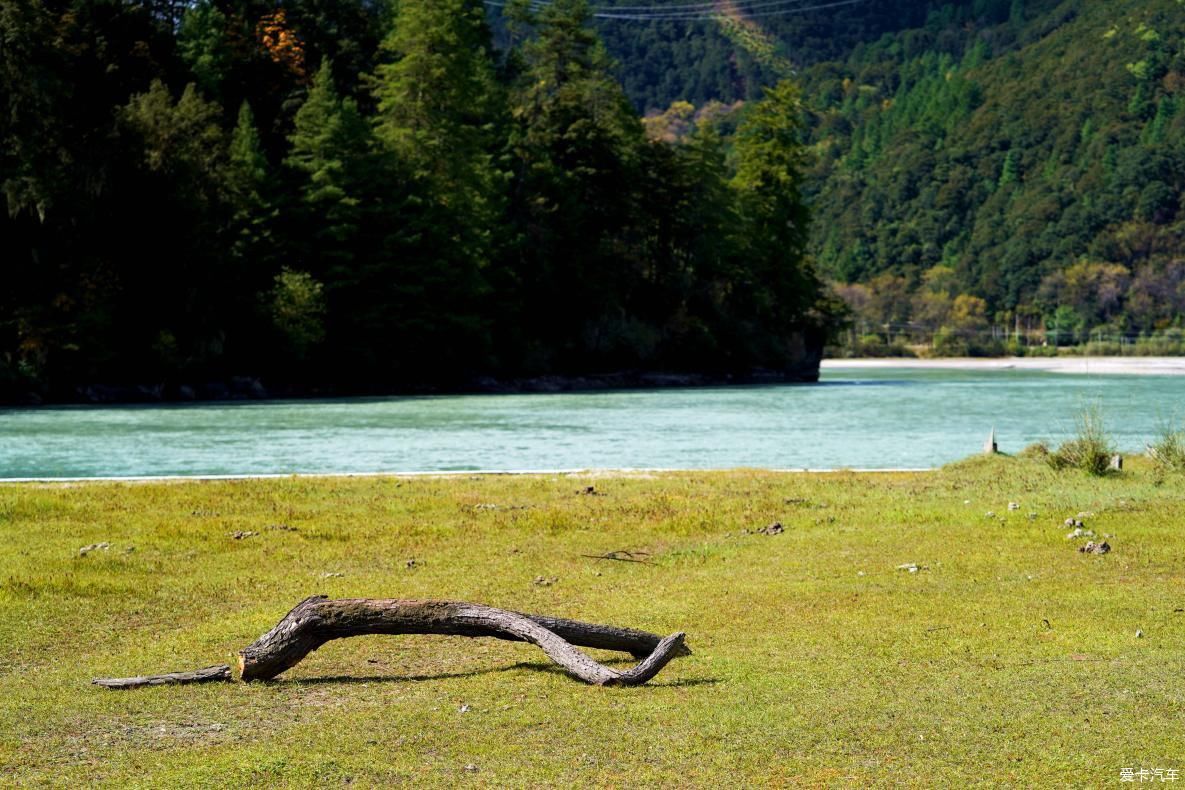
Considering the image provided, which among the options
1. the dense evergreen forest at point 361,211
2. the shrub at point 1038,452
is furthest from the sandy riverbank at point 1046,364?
the shrub at point 1038,452

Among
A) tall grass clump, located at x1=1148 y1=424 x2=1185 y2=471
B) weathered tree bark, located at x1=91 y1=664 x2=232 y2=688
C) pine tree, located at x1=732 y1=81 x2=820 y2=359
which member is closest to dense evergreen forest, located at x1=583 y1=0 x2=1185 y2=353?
pine tree, located at x1=732 y1=81 x2=820 y2=359

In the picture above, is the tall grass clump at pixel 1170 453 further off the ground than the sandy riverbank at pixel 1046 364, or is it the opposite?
the tall grass clump at pixel 1170 453

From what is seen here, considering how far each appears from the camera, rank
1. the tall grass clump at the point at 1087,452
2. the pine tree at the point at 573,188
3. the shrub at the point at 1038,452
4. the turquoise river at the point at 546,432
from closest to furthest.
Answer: the tall grass clump at the point at 1087,452, the shrub at the point at 1038,452, the turquoise river at the point at 546,432, the pine tree at the point at 573,188

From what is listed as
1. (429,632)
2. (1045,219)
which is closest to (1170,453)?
(429,632)

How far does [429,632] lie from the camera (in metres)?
10.2

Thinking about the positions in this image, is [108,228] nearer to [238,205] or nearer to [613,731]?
[238,205]

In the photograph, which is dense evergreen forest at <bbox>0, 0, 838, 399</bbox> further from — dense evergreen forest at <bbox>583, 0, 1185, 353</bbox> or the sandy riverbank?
dense evergreen forest at <bbox>583, 0, 1185, 353</bbox>

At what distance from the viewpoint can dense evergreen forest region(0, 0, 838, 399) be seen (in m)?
58.2

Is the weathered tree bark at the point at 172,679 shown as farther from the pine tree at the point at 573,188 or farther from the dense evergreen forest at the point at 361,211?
the pine tree at the point at 573,188

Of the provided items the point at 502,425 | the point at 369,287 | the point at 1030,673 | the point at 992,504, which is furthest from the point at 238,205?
the point at 1030,673

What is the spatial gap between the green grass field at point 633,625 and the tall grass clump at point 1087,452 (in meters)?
0.58

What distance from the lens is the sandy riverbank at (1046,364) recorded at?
111731mm

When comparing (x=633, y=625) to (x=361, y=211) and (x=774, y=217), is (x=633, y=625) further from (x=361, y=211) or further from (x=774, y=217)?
(x=774, y=217)

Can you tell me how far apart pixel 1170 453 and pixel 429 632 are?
15.5m
